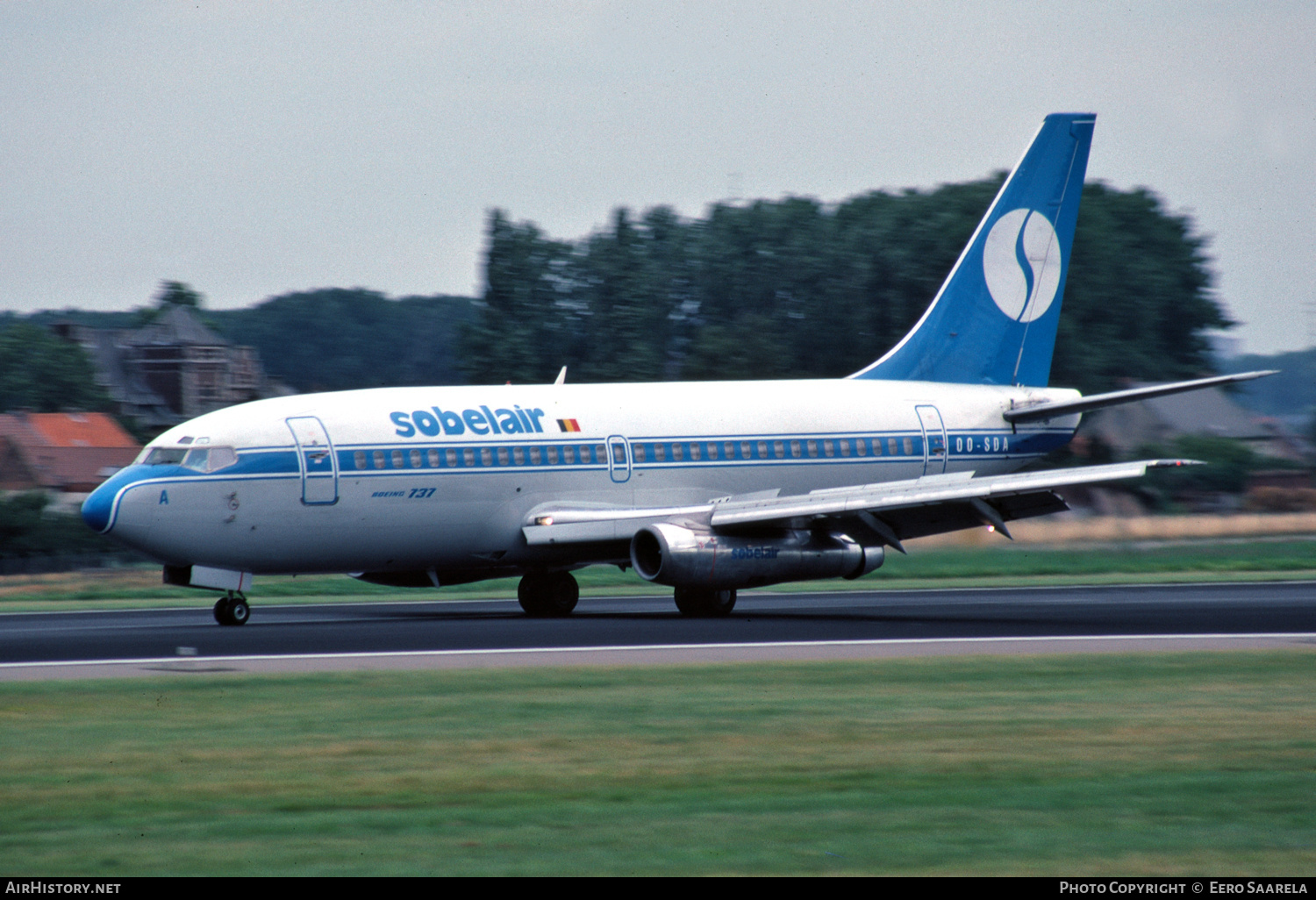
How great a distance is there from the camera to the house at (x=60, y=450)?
85125 mm

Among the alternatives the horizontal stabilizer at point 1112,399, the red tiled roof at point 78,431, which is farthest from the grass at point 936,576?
the red tiled roof at point 78,431

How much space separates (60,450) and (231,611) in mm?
66465

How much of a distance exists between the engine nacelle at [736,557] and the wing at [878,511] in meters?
0.28

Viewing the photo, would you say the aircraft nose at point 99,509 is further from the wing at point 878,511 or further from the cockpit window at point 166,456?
the wing at point 878,511

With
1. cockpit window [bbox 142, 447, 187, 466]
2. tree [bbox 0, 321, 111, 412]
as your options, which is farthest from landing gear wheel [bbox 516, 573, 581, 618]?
tree [bbox 0, 321, 111, 412]

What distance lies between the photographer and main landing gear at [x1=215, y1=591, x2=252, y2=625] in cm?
2760

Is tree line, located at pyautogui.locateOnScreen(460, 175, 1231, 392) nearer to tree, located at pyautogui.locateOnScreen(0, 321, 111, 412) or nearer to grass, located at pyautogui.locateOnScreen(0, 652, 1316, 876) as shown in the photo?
tree, located at pyautogui.locateOnScreen(0, 321, 111, 412)

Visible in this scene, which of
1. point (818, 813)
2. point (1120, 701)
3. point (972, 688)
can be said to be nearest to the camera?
point (818, 813)

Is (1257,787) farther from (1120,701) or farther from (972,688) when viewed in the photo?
(972,688)

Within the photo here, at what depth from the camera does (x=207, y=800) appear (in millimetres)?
12375

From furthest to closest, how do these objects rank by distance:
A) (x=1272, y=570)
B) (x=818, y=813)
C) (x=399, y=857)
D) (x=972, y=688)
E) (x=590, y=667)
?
(x=1272, y=570)
(x=590, y=667)
(x=972, y=688)
(x=818, y=813)
(x=399, y=857)

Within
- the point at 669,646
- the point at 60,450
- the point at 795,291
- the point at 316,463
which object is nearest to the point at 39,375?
the point at 60,450
